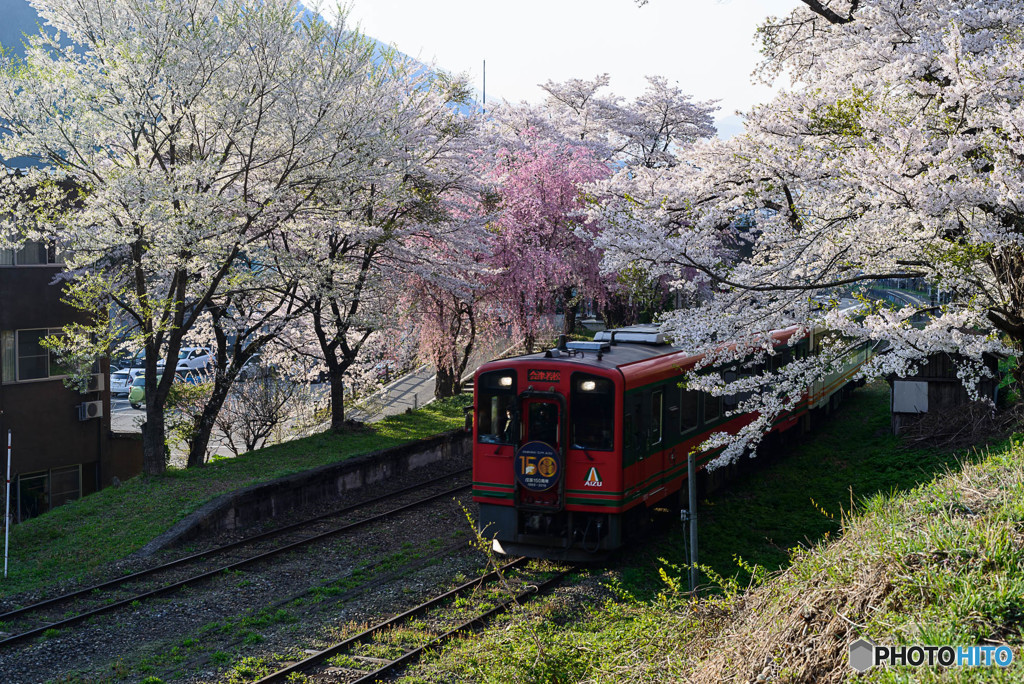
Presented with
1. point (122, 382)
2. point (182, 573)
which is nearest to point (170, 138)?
point (182, 573)

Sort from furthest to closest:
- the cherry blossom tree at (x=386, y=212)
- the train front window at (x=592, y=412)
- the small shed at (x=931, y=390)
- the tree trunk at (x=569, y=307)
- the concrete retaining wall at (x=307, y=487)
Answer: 1. the tree trunk at (x=569, y=307)
2. the cherry blossom tree at (x=386, y=212)
3. the small shed at (x=931, y=390)
4. the concrete retaining wall at (x=307, y=487)
5. the train front window at (x=592, y=412)

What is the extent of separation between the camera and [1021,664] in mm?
3869

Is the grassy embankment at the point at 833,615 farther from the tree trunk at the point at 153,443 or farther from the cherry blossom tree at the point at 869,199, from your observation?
the tree trunk at the point at 153,443

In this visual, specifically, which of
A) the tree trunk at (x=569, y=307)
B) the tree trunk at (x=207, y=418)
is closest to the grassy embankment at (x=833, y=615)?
the tree trunk at (x=207, y=418)

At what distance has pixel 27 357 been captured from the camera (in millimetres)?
17859

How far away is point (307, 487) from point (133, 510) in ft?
9.38

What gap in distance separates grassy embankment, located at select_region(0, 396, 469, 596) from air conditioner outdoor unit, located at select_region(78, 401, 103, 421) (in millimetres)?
4320

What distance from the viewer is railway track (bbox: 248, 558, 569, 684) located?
7.50 meters

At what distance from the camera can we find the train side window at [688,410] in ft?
39.6

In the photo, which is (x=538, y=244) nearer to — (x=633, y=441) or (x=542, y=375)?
(x=542, y=375)

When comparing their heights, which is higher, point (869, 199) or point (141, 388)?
point (869, 199)

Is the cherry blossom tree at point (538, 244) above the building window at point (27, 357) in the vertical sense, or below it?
above

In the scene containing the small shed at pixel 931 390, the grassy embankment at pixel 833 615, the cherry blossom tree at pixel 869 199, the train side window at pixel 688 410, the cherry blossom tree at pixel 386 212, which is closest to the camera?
the grassy embankment at pixel 833 615

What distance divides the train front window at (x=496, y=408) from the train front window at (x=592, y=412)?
0.78 metres
